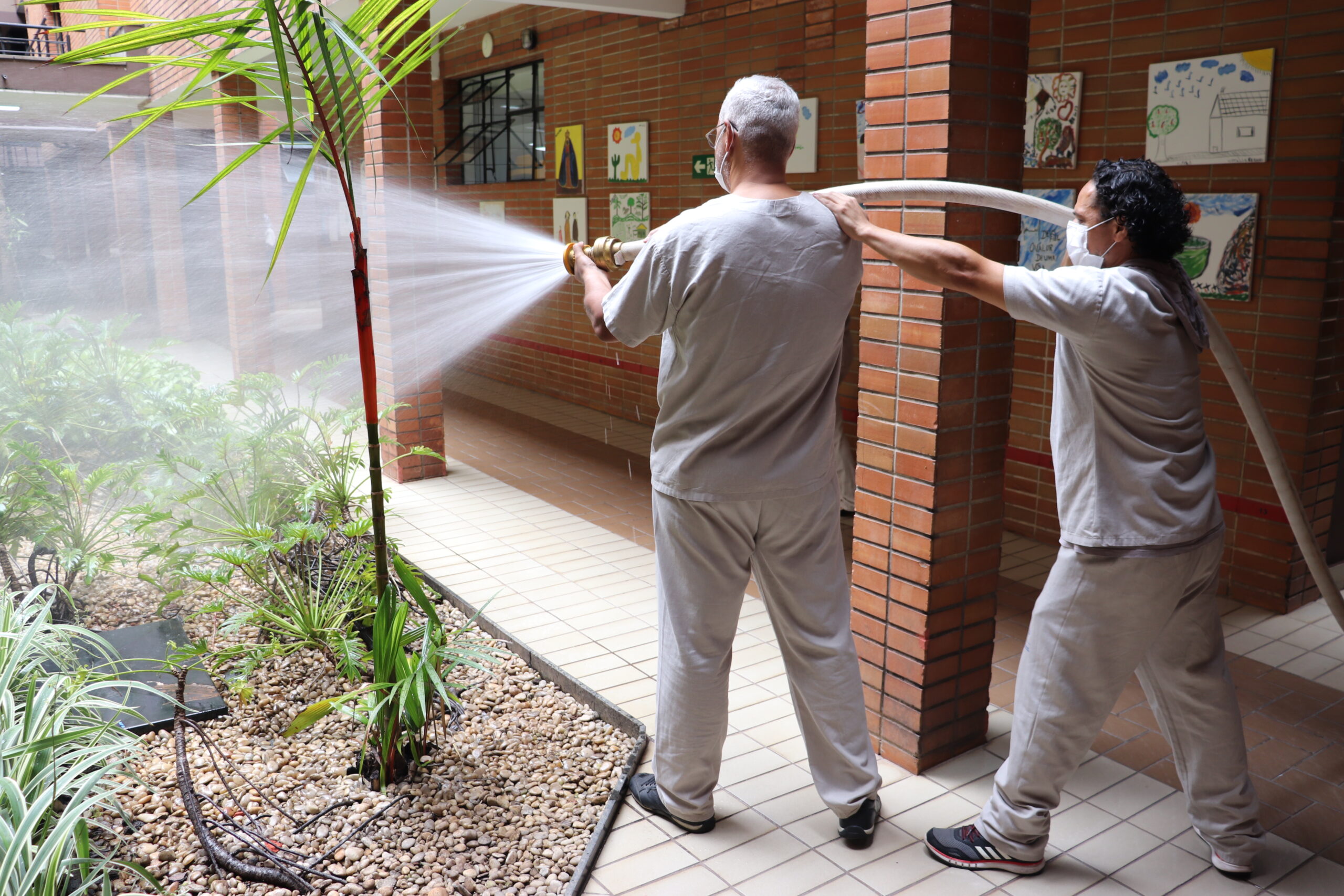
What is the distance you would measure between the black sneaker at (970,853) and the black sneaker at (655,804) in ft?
2.18

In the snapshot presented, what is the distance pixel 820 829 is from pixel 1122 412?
153cm

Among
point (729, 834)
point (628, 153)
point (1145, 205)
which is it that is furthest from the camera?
point (628, 153)

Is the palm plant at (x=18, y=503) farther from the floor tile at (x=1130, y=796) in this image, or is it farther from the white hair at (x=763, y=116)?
the floor tile at (x=1130, y=796)

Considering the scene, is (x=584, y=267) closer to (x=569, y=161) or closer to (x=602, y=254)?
(x=602, y=254)

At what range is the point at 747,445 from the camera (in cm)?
277

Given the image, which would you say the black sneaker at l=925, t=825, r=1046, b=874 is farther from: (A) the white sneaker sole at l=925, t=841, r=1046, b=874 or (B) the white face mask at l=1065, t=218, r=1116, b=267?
(B) the white face mask at l=1065, t=218, r=1116, b=267

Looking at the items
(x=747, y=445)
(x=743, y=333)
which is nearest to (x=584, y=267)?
(x=743, y=333)

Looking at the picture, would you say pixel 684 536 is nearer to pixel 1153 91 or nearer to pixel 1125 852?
pixel 1125 852

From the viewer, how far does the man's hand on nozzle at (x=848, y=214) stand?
8.70 ft

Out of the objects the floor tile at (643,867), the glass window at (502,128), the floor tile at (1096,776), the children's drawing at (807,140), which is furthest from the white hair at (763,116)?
the glass window at (502,128)

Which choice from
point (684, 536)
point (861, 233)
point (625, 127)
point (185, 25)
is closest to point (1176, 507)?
point (861, 233)

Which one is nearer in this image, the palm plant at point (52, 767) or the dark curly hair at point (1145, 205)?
the palm plant at point (52, 767)

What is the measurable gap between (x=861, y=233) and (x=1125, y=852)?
1.97 meters

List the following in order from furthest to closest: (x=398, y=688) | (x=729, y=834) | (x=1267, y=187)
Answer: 1. (x=1267, y=187)
2. (x=398, y=688)
3. (x=729, y=834)
